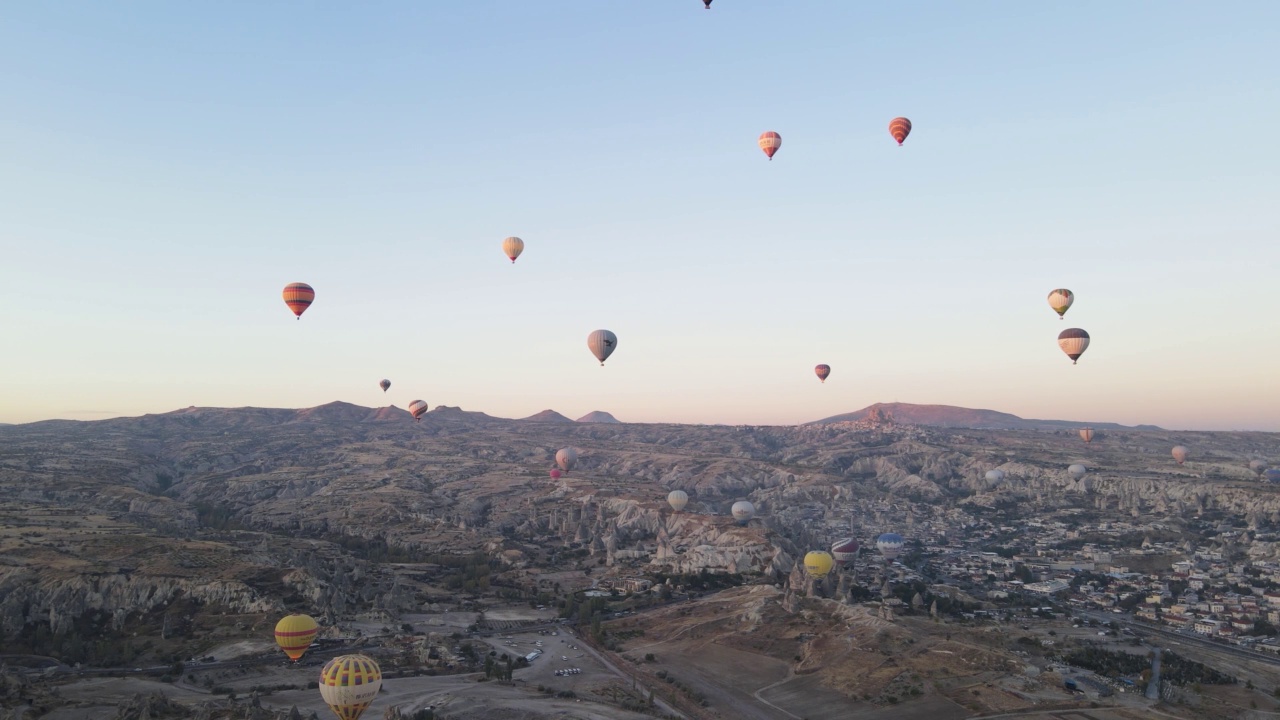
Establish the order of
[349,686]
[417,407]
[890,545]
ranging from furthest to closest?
[417,407] → [890,545] → [349,686]

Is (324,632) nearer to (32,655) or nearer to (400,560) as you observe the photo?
(32,655)

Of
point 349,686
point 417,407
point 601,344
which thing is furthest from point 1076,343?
point 417,407

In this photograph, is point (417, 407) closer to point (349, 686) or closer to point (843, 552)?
point (843, 552)

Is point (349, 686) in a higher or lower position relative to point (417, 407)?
lower

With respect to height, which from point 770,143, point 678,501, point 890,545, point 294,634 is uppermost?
point 770,143

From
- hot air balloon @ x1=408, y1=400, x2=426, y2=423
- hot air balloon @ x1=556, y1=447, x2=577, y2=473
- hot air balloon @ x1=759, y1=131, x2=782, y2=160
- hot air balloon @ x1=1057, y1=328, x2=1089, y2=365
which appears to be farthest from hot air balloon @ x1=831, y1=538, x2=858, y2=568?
hot air balloon @ x1=408, y1=400, x2=426, y2=423

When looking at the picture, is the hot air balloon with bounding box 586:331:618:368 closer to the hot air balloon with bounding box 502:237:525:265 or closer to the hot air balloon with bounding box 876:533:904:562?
the hot air balloon with bounding box 502:237:525:265

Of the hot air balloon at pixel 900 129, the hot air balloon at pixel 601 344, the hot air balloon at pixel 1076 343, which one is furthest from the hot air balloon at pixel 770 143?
the hot air balloon at pixel 1076 343
